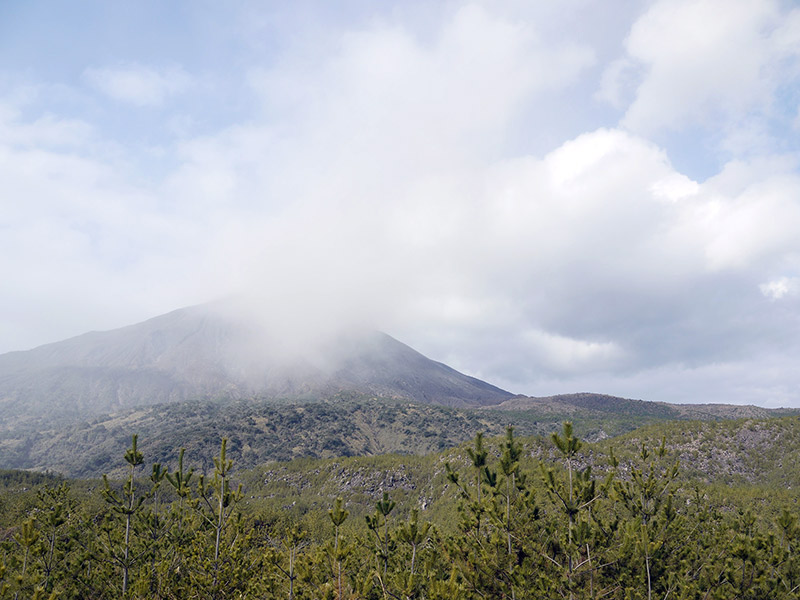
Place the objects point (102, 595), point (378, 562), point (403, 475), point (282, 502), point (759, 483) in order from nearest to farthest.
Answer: point (378, 562) → point (102, 595) → point (759, 483) → point (282, 502) → point (403, 475)

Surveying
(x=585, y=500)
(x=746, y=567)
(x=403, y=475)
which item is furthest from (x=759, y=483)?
(x=585, y=500)

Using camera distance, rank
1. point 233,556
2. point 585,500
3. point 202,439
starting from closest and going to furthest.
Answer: point 585,500
point 233,556
point 202,439

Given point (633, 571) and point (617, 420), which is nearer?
point (633, 571)

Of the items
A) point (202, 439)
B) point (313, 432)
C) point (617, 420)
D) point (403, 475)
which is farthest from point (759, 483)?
point (202, 439)

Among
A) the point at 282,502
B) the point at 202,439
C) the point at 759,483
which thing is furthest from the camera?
the point at 202,439

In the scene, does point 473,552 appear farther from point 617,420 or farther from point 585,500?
point 617,420

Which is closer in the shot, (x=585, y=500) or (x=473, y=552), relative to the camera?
(x=585, y=500)

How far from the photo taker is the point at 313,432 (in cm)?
18062

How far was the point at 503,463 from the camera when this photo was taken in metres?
15.6

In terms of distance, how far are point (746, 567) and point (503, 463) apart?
33.1ft

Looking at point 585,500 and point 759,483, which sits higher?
point 585,500

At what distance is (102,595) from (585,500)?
2368 centimetres

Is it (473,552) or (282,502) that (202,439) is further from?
(473,552)

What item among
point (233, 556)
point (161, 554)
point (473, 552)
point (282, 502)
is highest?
point (473, 552)
